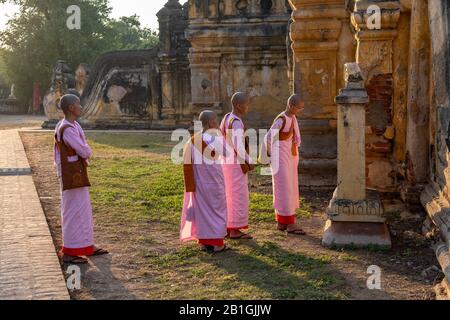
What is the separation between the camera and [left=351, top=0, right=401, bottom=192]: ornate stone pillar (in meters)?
7.37

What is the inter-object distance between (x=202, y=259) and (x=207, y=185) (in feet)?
2.23

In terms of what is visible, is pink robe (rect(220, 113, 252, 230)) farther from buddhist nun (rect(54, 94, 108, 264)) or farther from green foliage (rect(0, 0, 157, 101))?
green foliage (rect(0, 0, 157, 101))

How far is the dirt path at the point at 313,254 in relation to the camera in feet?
16.1

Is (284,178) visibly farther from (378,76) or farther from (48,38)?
(48,38)

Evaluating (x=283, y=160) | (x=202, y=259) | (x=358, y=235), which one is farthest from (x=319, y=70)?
(x=202, y=259)

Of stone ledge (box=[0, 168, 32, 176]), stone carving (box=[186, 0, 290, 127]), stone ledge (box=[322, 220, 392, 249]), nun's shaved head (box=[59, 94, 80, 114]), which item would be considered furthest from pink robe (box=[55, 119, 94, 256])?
stone carving (box=[186, 0, 290, 127])

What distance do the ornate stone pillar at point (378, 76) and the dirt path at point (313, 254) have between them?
1.44ft

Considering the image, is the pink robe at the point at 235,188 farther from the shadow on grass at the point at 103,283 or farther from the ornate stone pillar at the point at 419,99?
the ornate stone pillar at the point at 419,99

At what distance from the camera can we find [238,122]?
262 inches

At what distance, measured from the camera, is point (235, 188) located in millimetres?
6730

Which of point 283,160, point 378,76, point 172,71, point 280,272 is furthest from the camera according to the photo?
point 172,71

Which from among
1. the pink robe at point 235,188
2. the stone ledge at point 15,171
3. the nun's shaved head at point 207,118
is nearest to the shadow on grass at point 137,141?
the stone ledge at point 15,171

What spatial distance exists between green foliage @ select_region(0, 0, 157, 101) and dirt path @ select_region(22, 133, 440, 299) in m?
25.5
